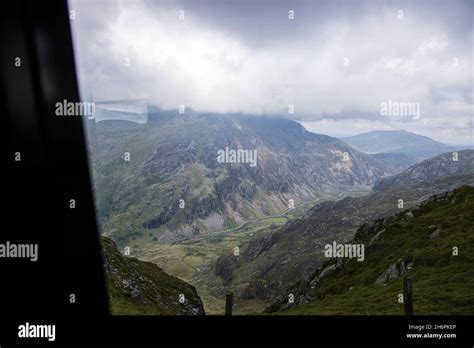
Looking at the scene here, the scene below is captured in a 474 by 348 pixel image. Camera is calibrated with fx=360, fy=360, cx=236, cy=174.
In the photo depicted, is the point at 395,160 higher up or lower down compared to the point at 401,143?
lower down

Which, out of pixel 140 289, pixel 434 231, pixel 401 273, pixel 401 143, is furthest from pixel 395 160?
pixel 140 289

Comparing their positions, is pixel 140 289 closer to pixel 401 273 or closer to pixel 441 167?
pixel 401 273

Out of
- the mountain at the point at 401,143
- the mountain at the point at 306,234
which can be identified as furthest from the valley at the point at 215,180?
the mountain at the point at 306,234

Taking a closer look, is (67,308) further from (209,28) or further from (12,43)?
(209,28)

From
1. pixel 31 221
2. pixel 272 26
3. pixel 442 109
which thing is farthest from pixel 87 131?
pixel 442 109

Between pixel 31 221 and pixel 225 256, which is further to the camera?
pixel 225 256

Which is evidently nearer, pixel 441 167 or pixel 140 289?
pixel 140 289

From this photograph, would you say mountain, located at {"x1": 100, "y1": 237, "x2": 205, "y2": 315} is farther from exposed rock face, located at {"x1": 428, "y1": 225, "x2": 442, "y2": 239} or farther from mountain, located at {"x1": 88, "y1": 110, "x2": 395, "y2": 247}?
exposed rock face, located at {"x1": 428, "y1": 225, "x2": 442, "y2": 239}

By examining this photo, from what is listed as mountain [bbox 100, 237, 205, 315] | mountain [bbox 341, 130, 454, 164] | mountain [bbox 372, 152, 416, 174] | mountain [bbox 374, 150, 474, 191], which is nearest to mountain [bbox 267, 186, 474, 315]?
mountain [bbox 374, 150, 474, 191]
